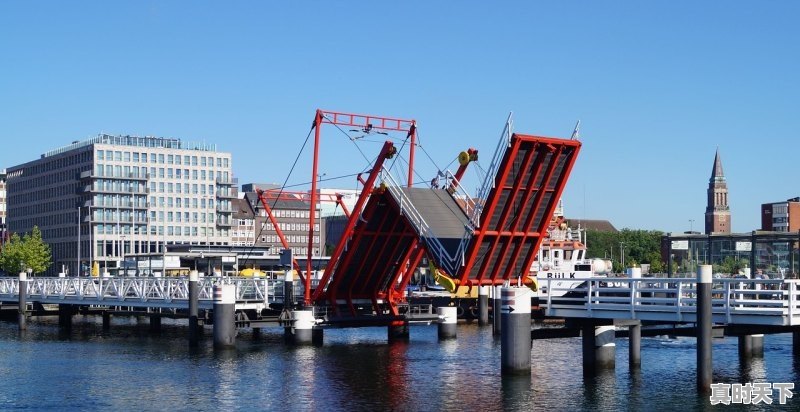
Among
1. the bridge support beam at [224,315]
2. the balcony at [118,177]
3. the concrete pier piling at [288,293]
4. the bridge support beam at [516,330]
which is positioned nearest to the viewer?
the bridge support beam at [516,330]

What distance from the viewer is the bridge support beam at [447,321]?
53.2 metres

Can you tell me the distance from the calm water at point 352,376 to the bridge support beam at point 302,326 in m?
0.72

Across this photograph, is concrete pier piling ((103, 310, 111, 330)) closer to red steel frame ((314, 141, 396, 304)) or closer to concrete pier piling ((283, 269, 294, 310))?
concrete pier piling ((283, 269, 294, 310))

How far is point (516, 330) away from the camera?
113 ft

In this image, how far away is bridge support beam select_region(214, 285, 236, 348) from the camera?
153 ft

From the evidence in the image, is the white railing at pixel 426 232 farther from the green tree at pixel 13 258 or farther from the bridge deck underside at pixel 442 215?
the green tree at pixel 13 258

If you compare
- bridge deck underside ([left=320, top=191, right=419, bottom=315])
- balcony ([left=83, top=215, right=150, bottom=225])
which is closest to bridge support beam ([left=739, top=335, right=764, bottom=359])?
bridge deck underside ([left=320, top=191, right=419, bottom=315])

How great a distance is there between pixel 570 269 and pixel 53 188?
372 ft

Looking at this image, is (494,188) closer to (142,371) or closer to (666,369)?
(666,369)

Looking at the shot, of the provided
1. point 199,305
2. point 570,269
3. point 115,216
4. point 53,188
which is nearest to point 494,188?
point 199,305

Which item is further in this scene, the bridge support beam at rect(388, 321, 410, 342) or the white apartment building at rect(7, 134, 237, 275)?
the white apartment building at rect(7, 134, 237, 275)

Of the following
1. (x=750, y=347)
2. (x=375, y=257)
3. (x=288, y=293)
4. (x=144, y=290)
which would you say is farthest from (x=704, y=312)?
(x=144, y=290)

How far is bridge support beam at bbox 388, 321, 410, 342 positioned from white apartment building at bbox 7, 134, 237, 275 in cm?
10771

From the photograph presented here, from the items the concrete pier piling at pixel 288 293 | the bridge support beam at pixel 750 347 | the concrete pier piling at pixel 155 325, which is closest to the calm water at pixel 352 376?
the bridge support beam at pixel 750 347
